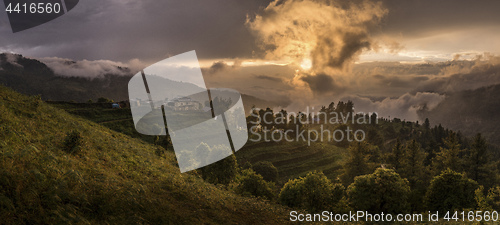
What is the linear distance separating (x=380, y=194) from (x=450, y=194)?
15.0m

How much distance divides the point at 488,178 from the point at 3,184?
8774cm

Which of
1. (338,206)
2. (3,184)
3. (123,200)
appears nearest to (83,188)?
(123,200)

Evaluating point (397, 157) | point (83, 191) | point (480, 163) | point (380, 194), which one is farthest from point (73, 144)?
point (480, 163)

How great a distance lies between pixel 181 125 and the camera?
9456cm

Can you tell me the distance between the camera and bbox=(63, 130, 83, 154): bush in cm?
1769

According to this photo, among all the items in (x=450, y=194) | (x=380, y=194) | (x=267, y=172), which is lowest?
(x=267, y=172)

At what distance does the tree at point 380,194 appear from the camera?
39062 mm

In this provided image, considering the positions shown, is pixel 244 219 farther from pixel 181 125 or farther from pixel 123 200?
pixel 181 125

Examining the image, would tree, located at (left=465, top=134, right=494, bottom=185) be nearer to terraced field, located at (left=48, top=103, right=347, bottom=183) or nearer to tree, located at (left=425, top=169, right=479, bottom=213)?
tree, located at (left=425, top=169, right=479, bottom=213)

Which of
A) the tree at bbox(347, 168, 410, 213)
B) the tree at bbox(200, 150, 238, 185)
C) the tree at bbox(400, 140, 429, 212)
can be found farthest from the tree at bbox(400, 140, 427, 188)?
the tree at bbox(200, 150, 238, 185)

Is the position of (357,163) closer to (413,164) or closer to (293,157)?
(413,164)

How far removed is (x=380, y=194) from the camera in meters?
39.4

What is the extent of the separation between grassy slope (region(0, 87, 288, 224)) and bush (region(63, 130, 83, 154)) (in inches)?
15.7

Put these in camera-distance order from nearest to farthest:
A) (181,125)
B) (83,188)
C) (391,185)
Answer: (83,188) → (391,185) → (181,125)
